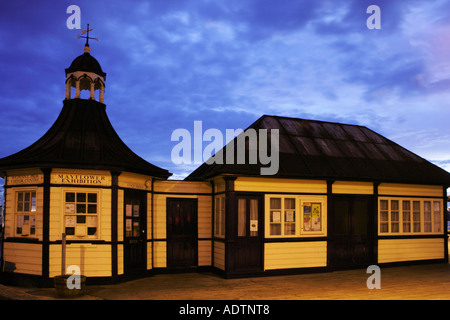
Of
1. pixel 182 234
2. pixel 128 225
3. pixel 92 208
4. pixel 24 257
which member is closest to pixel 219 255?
pixel 182 234

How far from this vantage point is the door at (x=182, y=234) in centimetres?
1317

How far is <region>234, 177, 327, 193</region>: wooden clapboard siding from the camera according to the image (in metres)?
12.5

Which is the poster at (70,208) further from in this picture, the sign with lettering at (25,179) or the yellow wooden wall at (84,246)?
the sign with lettering at (25,179)

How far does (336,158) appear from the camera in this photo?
569 inches

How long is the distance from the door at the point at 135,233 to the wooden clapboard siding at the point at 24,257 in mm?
2298

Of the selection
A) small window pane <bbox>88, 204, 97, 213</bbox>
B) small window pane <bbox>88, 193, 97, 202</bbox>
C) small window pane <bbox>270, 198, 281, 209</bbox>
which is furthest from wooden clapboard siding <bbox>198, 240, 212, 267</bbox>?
small window pane <bbox>88, 193, 97, 202</bbox>

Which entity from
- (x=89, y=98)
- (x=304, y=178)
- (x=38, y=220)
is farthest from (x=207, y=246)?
(x=89, y=98)

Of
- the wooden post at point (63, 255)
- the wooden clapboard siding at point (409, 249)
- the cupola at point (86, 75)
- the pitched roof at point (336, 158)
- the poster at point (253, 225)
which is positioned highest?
Answer: the cupola at point (86, 75)

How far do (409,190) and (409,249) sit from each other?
2.17 meters

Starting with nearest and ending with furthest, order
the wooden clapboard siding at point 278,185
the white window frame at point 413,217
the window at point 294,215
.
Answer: the wooden clapboard siding at point 278,185 < the window at point 294,215 < the white window frame at point 413,217

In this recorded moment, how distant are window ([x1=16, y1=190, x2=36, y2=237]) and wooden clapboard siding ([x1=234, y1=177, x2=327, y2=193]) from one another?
5.78 m

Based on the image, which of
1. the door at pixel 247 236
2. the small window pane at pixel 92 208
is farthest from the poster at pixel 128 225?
the door at pixel 247 236

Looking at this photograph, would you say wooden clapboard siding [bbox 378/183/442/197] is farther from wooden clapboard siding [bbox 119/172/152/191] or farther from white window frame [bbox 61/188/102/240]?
white window frame [bbox 61/188/102/240]

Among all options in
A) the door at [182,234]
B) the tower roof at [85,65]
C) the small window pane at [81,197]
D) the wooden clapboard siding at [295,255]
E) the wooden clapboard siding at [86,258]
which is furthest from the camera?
the door at [182,234]
